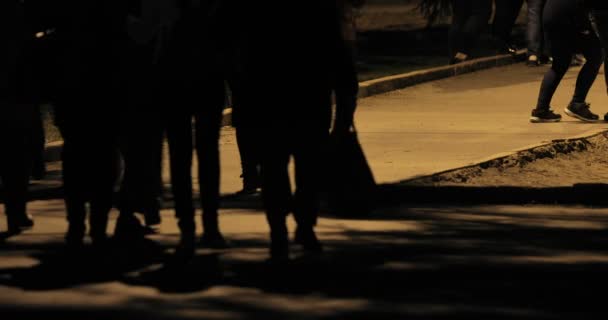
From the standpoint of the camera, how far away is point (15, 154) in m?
10.0

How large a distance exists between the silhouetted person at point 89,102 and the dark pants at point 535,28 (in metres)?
11.9

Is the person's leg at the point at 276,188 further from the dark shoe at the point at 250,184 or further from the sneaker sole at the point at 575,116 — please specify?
the sneaker sole at the point at 575,116

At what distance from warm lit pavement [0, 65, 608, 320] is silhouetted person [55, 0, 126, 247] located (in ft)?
1.04

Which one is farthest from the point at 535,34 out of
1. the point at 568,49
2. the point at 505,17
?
the point at 568,49

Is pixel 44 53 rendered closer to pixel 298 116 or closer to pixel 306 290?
pixel 298 116

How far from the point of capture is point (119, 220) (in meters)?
9.44

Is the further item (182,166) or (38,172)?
(38,172)

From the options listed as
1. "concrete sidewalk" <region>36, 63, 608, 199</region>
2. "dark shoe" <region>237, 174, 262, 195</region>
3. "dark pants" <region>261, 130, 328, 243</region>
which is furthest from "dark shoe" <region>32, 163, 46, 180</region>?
"dark pants" <region>261, 130, 328, 243</region>

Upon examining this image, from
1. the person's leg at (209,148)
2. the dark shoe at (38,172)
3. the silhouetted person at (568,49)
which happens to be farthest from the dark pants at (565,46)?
the person's leg at (209,148)

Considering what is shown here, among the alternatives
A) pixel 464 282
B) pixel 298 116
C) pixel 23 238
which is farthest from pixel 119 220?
pixel 464 282

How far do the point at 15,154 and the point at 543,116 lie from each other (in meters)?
6.61

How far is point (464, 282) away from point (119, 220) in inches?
86.9

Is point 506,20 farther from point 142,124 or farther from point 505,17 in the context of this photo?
point 142,124

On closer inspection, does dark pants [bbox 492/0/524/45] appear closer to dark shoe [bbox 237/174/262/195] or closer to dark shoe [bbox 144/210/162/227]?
dark shoe [bbox 237/174/262/195]
